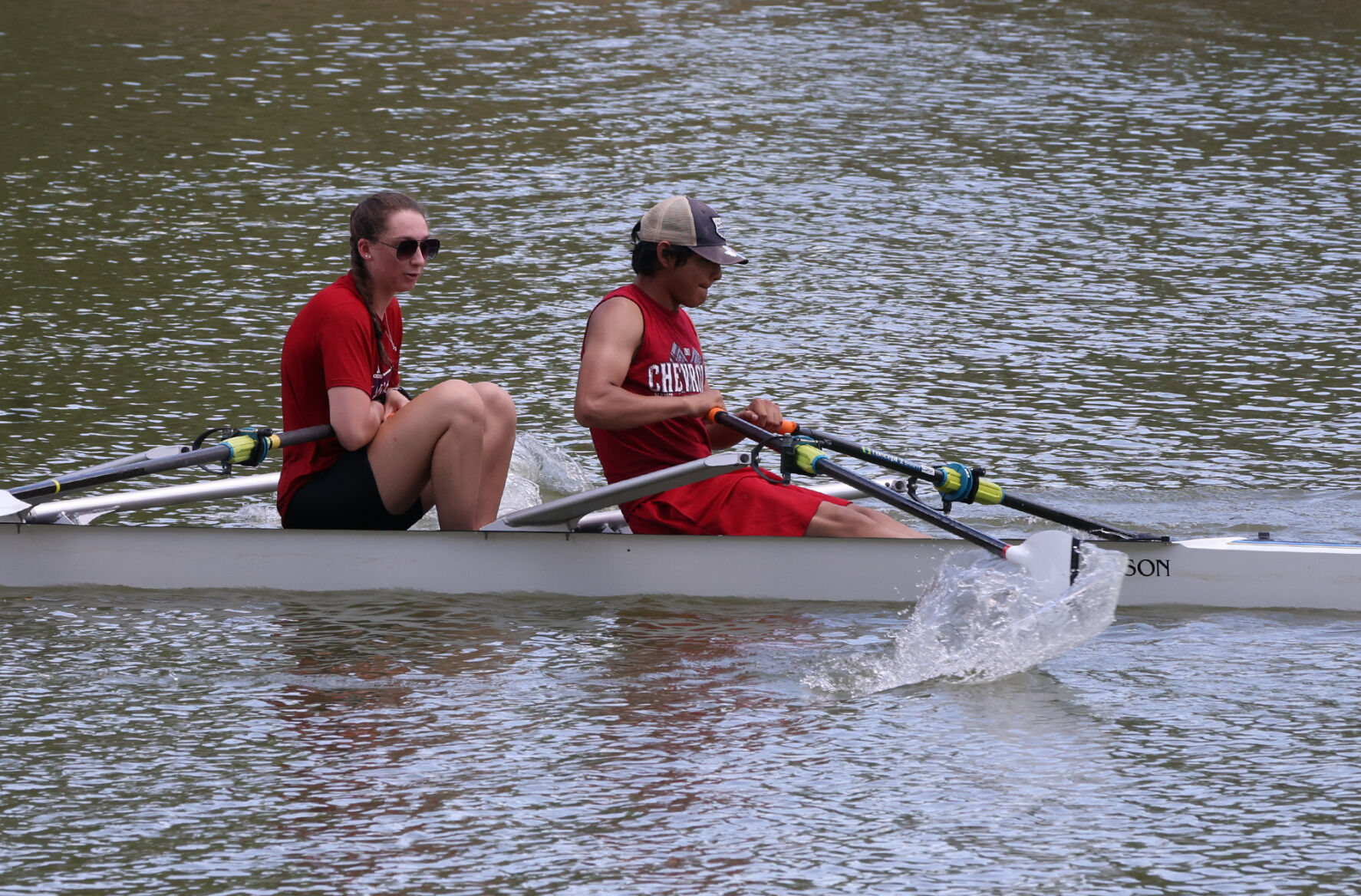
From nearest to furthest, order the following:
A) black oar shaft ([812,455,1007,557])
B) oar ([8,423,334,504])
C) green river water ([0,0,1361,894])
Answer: green river water ([0,0,1361,894]) → black oar shaft ([812,455,1007,557]) → oar ([8,423,334,504])

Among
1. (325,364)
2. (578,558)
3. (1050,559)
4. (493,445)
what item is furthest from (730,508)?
(325,364)

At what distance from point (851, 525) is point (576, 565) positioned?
2.78 feet

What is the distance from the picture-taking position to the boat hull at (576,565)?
18.5ft

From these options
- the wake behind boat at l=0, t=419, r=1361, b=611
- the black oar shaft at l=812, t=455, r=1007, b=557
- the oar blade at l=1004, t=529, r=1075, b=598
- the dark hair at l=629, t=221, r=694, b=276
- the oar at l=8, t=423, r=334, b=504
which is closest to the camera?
the oar blade at l=1004, t=529, r=1075, b=598

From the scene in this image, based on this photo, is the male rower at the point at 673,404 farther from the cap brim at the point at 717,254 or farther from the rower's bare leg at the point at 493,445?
the rower's bare leg at the point at 493,445

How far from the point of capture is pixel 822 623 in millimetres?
5711

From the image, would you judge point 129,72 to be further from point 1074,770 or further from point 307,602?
point 1074,770

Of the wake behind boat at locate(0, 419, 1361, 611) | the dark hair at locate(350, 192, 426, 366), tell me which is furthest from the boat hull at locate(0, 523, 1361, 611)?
the dark hair at locate(350, 192, 426, 366)

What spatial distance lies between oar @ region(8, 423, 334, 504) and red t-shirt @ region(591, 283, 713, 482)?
90cm

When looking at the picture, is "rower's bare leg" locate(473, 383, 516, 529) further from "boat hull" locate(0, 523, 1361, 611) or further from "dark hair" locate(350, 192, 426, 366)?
"dark hair" locate(350, 192, 426, 366)

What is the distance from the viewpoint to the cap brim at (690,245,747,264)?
5.74 meters

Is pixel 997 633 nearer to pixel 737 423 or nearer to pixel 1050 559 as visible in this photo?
pixel 1050 559

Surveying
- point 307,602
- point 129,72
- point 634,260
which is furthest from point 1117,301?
point 129,72

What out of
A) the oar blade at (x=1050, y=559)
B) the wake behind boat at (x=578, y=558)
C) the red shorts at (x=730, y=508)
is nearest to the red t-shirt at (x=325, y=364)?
the wake behind boat at (x=578, y=558)
